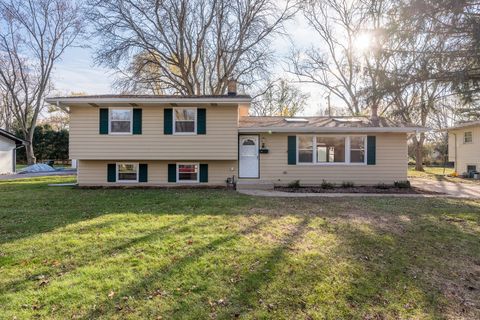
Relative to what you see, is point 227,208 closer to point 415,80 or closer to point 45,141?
point 415,80

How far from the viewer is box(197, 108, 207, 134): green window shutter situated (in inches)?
498

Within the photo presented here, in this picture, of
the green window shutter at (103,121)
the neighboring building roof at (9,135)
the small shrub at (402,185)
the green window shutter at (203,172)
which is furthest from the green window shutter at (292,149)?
the neighboring building roof at (9,135)

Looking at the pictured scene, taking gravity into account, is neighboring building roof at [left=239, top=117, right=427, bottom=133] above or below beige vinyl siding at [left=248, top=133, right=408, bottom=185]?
above

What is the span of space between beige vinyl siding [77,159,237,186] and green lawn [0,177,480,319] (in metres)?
5.35

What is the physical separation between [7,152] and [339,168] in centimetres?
2347

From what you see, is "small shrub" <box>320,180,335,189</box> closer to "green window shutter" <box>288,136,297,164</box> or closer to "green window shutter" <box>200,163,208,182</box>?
"green window shutter" <box>288,136,297,164</box>

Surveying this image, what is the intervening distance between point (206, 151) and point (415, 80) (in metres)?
7.70

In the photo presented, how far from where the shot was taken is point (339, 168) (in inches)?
526

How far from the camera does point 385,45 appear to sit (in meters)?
9.37

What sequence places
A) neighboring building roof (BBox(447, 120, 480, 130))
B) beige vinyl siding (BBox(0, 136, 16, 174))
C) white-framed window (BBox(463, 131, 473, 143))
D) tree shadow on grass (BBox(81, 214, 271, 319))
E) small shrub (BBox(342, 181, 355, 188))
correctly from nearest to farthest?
1. tree shadow on grass (BBox(81, 214, 271, 319))
2. small shrub (BBox(342, 181, 355, 188))
3. neighboring building roof (BBox(447, 120, 480, 130))
4. white-framed window (BBox(463, 131, 473, 143))
5. beige vinyl siding (BBox(0, 136, 16, 174))

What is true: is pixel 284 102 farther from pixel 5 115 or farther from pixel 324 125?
pixel 5 115

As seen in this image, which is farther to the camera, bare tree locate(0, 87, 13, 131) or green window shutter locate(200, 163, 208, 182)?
bare tree locate(0, 87, 13, 131)

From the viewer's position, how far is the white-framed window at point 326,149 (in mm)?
13445

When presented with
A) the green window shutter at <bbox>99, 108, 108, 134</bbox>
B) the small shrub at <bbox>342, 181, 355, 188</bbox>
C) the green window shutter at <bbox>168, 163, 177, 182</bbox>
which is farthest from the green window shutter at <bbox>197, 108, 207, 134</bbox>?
the small shrub at <bbox>342, 181, 355, 188</bbox>
